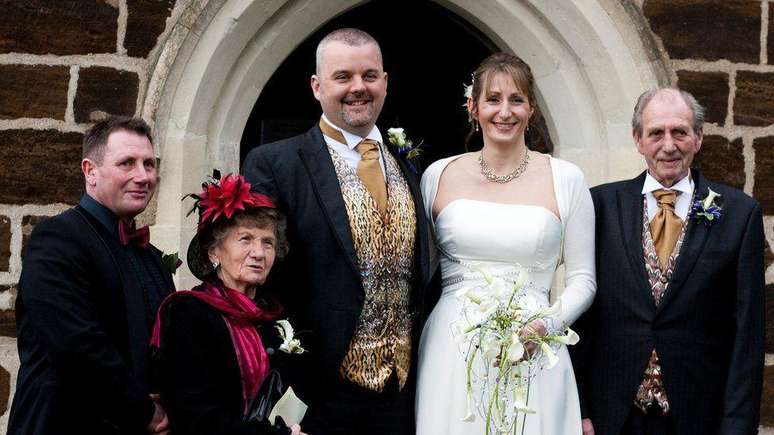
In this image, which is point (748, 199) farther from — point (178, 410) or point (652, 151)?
point (178, 410)

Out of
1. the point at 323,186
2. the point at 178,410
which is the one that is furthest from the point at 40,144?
the point at 178,410

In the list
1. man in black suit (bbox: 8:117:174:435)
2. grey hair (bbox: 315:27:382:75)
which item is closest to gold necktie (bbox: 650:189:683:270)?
grey hair (bbox: 315:27:382:75)

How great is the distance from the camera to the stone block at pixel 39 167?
4.15 meters

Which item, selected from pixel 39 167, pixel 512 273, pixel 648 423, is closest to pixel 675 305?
pixel 648 423

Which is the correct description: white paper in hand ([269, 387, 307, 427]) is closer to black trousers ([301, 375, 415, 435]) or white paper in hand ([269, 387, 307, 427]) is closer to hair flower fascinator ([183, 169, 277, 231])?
black trousers ([301, 375, 415, 435])

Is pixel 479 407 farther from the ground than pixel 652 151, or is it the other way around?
pixel 652 151

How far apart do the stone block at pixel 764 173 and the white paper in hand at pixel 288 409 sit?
7.13 feet

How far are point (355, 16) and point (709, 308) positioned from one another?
95.2 inches

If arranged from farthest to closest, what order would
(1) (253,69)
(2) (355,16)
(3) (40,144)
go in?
(2) (355,16) → (1) (253,69) → (3) (40,144)

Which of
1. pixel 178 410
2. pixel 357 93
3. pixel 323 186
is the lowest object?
pixel 178 410

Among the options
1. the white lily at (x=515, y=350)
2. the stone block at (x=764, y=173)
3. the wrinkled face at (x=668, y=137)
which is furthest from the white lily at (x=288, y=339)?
the stone block at (x=764, y=173)

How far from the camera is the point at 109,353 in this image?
294cm

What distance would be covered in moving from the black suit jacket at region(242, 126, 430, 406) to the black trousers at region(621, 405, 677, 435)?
0.70m

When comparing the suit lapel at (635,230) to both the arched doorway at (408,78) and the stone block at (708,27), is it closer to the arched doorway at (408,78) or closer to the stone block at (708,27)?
the stone block at (708,27)
